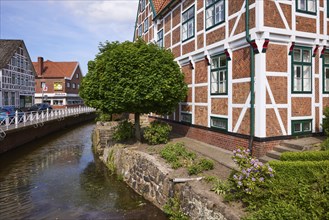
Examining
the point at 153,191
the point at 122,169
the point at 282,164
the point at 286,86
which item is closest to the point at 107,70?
the point at 122,169

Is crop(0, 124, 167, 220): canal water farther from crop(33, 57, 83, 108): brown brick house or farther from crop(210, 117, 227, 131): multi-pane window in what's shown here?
crop(33, 57, 83, 108): brown brick house

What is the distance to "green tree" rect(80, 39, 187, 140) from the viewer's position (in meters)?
11.9

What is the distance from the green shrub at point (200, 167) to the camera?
8431 millimetres

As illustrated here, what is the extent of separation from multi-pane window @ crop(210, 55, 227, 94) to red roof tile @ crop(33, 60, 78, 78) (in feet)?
158

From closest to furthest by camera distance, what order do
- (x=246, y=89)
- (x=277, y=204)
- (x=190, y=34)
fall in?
(x=277, y=204) < (x=246, y=89) < (x=190, y=34)

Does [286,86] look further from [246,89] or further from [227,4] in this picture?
[227,4]

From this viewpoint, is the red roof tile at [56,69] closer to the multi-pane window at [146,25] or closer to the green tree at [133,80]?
the multi-pane window at [146,25]

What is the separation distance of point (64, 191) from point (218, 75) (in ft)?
27.3

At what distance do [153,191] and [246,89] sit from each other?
5196mm

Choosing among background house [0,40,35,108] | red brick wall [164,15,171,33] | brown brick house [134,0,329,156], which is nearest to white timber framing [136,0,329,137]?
brown brick house [134,0,329,156]

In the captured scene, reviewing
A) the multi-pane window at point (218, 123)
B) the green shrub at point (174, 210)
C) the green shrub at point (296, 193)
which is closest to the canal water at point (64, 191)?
the green shrub at point (174, 210)

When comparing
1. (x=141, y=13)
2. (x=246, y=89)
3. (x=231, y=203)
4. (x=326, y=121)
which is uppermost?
(x=141, y=13)

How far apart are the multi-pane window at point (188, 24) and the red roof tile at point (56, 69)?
1772 inches

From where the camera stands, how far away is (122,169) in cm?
1262
